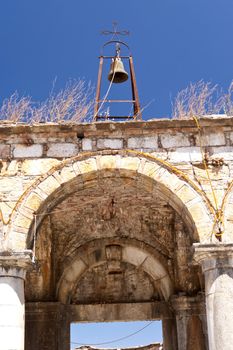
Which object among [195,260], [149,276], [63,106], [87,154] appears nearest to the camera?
[195,260]

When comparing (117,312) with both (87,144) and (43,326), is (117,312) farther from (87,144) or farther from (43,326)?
(87,144)

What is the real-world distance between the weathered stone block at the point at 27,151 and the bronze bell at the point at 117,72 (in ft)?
7.43

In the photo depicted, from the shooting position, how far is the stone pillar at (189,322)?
9055 millimetres

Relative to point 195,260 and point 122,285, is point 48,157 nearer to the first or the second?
point 195,260

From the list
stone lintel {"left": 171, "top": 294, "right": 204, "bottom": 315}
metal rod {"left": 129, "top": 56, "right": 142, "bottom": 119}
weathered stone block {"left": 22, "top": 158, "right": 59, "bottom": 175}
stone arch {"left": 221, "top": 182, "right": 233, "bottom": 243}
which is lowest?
stone lintel {"left": 171, "top": 294, "right": 204, "bottom": 315}

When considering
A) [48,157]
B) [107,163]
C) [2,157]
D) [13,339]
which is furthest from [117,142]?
[13,339]

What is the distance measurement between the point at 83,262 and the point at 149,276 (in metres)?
1.45

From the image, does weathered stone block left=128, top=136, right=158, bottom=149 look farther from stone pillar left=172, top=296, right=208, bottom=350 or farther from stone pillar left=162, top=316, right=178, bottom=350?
stone pillar left=162, top=316, right=178, bottom=350

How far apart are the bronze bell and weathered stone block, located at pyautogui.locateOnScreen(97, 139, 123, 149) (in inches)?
77.8

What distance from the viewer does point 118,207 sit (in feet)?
31.4

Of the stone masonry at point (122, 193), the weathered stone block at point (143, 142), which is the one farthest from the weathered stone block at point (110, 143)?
the weathered stone block at point (143, 142)

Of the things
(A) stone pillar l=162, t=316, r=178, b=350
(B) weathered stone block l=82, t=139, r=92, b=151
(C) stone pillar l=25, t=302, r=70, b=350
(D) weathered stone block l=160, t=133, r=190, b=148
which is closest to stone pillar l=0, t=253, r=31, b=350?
(B) weathered stone block l=82, t=139, r=92, b=151

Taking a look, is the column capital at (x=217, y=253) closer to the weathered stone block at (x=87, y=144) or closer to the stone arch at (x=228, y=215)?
the stone arch at (x=228, y=215)

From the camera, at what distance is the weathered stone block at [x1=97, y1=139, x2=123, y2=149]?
7.02 m
